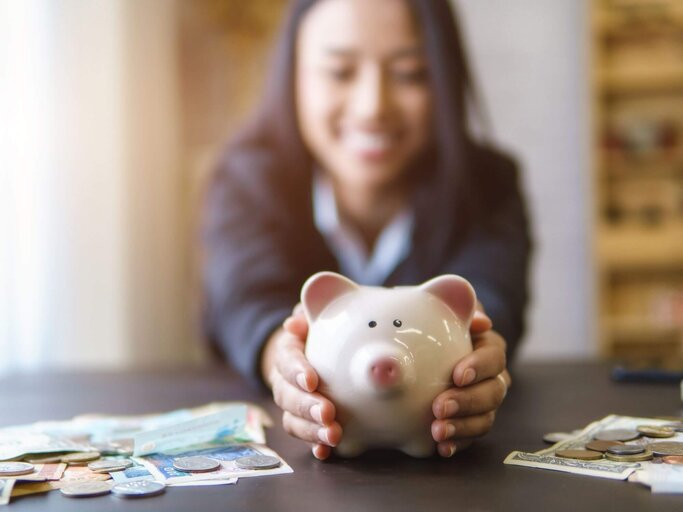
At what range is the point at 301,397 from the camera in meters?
0.67

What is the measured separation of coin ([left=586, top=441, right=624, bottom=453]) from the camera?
648 millimetres

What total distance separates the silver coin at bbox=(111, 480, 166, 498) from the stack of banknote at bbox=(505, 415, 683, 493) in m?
0.28

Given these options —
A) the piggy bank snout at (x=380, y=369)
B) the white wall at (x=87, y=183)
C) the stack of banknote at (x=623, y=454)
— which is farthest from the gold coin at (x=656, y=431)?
the white wall at (x=87, y=183)

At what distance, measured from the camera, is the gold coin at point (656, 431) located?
0.69 metres

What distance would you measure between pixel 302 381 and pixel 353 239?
3.46ft

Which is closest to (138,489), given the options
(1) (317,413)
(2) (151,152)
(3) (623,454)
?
(1) (317,413)

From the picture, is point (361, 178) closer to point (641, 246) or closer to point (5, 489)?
point (5, 489)

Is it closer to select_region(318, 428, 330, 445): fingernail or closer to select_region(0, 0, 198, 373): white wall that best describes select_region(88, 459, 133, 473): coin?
select_region(318, 428, 330, 445): fingernail

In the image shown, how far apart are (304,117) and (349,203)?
224 millimetres

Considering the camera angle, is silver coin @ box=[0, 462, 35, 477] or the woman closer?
silver coin @ box=[0, 462, 35, 477]

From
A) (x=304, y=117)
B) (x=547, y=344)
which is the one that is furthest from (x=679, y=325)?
(x=304, y=117)

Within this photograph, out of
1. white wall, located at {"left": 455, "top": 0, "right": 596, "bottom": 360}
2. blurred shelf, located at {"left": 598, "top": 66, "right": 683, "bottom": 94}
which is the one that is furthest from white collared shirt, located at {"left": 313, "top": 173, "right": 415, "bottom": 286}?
blurred shelf, located at {"left": 598, "top": 66, "right": 683, "bottom": 94}

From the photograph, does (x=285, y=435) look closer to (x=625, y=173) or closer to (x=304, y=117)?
(x=304, y=117)

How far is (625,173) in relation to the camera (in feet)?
10.2
